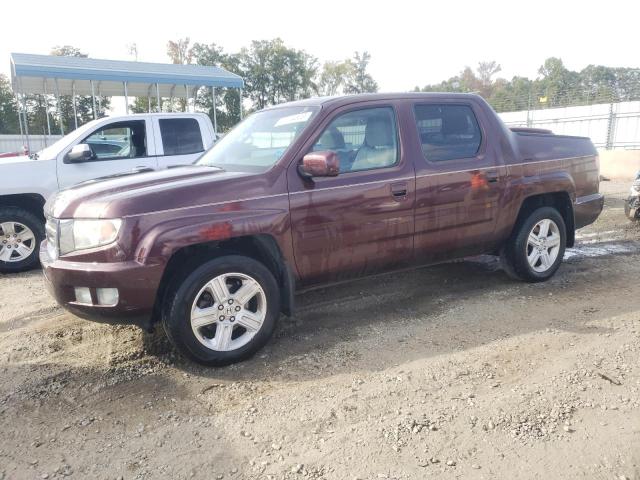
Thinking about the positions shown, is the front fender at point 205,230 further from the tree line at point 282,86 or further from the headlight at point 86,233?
the tree line at point 282,86

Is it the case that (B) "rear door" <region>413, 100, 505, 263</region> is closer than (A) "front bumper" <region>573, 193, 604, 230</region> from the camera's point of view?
Yes

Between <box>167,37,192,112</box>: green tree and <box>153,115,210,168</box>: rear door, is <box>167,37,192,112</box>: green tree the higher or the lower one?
the higher one

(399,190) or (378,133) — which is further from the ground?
(378,133)

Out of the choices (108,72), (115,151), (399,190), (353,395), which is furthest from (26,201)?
(108,72)

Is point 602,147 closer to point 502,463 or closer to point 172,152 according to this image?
point 172,152

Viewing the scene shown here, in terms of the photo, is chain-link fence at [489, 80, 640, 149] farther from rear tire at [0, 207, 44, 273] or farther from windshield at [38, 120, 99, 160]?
rear tire at [0, 207, 44, 273]

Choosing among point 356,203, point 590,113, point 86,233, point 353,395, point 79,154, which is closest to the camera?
point 353,395

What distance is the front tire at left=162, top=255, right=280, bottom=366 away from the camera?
10.7 ft

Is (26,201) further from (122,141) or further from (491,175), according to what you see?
(491,175)

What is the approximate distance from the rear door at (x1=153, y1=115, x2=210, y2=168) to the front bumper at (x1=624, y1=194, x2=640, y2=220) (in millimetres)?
6892

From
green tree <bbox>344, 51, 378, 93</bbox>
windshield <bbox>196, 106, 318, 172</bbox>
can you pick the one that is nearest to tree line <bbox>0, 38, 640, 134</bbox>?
green tree <bbox>344, 51, 378, 93</bbox>

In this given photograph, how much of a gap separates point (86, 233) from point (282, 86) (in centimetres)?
4651

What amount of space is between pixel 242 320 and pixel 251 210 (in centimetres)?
77

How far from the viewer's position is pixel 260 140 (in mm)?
4164
